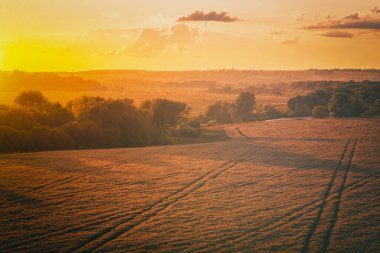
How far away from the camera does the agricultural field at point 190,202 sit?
65.3ft

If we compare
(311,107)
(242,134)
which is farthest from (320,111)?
(242,134)

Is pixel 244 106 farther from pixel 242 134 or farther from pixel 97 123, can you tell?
pixel 97 123

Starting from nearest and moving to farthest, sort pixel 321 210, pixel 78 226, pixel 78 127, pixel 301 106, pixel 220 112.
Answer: pixel 78 226 < pixel 321 210 < pixel 78 127 < pixel 220 112 < pixel 301 106

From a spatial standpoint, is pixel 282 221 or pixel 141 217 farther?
pixel 141 217

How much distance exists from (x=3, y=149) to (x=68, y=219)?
3165 centimetres

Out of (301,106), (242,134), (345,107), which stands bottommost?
(242,134)

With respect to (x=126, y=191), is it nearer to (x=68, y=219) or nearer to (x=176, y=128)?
(x=68, y=219)

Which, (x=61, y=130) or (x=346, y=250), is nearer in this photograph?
(x=346, y=250)

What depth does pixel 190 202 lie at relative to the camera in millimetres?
26578

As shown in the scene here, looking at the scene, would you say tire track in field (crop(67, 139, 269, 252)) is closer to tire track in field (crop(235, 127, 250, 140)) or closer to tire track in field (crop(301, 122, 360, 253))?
tire track in field (crop(301, 122, 360, 253))

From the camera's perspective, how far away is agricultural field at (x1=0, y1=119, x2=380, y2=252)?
19891mm

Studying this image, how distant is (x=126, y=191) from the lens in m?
29.0

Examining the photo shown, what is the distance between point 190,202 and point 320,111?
279 feet

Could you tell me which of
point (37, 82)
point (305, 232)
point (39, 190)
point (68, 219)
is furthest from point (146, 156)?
point (37, 82)
